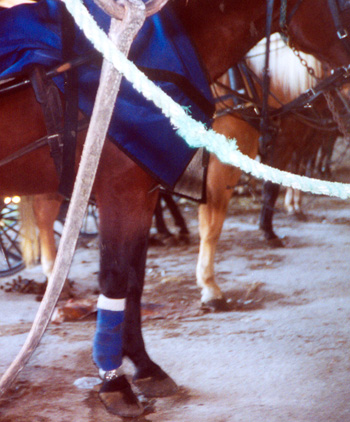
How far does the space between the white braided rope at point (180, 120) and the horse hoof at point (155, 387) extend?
3.89 feet

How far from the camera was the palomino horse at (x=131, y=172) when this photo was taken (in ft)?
6.70

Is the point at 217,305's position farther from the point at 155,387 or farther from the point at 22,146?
the point at 22,146

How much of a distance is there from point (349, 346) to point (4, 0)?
2.55 meters

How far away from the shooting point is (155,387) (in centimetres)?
247

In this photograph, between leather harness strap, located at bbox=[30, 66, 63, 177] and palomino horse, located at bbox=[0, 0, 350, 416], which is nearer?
leather harness strap, located at bbox=[30, 66, 63, 177]

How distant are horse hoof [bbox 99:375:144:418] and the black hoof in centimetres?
155

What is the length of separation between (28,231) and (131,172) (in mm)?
2076

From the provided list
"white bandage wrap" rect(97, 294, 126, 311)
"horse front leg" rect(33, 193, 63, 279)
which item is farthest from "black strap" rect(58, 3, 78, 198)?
"horse front leg" rect(33, 193, 63, 279)

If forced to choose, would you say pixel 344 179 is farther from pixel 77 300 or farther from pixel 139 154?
pixel 139 154

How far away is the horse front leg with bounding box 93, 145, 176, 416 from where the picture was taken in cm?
210

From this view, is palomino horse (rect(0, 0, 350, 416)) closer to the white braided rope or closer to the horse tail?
the white braided rope

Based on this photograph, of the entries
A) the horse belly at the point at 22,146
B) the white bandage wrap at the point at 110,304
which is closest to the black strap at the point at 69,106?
the horse belly at the point at 22,146

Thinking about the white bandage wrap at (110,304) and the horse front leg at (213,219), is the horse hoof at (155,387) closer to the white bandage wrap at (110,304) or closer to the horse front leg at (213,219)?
the white bandage wrap at (110,304)

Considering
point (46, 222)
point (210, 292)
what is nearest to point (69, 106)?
point (210, 292)
